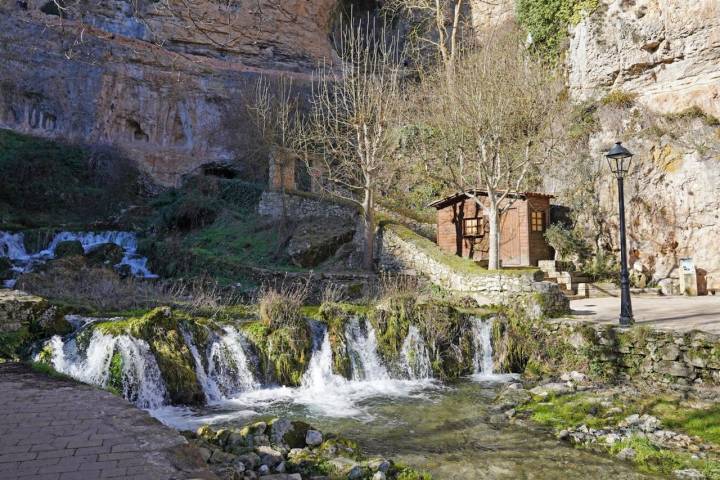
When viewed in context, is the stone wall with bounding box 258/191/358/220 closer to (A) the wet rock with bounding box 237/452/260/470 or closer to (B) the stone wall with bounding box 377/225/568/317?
(B) the stone wall with bounding box 377/225/568/317

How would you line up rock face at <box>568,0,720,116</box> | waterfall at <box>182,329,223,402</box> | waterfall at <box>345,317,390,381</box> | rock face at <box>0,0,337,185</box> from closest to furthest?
waterfall at <box>182,329,223,402</box>, waterfall at <box>345,317,390,381</box>, rock face at <box>568,0,720,116</box>, rock face at <box>0,0,337,185</box>

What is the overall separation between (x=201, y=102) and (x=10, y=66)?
33.1ft

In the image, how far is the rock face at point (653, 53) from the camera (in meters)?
20.2

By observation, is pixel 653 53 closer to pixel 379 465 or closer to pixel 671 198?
pixel 671 198

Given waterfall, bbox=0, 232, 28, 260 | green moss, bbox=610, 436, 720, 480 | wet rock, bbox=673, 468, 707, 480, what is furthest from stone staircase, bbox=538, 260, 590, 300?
waterfall, bbox=0, 232, 28, 260

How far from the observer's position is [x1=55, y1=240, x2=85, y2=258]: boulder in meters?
19.3

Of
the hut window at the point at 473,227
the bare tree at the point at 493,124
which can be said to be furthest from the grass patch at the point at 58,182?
the bare tree at the point at 493,124

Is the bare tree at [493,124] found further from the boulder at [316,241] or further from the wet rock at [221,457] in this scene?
the wet rock at [221,457]

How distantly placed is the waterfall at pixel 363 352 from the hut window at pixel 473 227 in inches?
353

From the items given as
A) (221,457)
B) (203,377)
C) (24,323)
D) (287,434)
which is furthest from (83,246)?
(221,457)

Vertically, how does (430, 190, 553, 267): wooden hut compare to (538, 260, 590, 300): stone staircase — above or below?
above

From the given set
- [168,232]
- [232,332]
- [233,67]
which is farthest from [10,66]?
[232,332]

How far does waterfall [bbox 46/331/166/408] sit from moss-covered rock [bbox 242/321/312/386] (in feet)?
6.48

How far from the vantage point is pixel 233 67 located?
109ft
